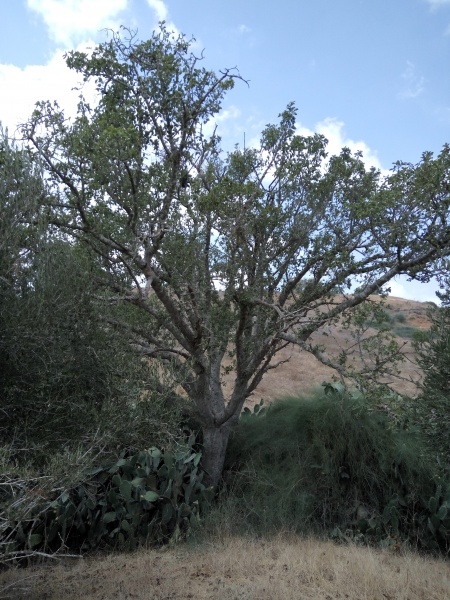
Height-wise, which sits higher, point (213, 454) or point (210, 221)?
point (210, 221)

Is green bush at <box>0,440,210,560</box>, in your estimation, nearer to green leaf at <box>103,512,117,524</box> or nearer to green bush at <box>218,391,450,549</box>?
green leaf at <box>103,512,117,524</box>

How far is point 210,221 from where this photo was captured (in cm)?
1038

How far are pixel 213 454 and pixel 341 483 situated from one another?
8.00ft

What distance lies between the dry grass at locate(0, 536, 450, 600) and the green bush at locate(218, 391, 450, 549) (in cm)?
94

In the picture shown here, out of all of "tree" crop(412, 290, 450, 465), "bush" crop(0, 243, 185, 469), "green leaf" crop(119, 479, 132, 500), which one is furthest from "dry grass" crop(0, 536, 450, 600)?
"bush" crop(0, 243, 185, 469)

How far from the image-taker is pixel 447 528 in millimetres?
9789

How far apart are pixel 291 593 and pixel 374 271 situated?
6.06m


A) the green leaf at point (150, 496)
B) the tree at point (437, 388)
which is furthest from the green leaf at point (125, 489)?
the tree at point (437, 388)

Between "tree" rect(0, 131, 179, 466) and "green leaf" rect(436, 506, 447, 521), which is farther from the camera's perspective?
"green leaf" rect(436, 506, 447, 521)

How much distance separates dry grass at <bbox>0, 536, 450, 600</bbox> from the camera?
7.27 m

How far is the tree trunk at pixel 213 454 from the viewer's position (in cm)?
1148

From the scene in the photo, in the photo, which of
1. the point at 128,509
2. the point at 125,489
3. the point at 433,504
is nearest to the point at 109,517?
the point at 128,509

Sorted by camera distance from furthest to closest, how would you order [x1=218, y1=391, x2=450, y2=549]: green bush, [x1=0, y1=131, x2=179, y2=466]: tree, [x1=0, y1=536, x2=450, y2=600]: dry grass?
[x1=218, y1=391, x2=450, y2=549]: green bush → [x1=0, y1=536, x2=450, y2=600]: dry grass → [x1=0, y1=131, x2=179, y2=466]: tree

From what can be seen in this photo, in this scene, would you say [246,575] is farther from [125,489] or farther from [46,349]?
[46,349]
